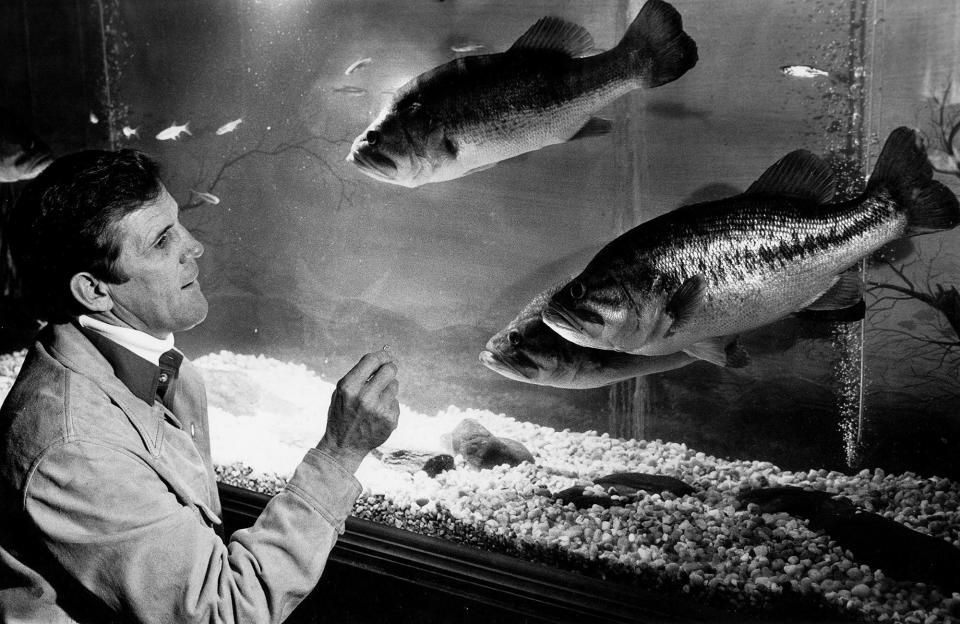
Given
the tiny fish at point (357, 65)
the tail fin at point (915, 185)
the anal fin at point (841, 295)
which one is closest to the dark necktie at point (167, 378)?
the anal fin at point (841, 295)

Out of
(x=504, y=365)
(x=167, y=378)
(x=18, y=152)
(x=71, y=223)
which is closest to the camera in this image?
(x=71, y=223)

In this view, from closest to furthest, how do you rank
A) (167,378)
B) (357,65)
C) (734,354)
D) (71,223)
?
(71,223)
(167,378)
(734,354)
(357,65)

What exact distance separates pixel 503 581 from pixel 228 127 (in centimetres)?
322

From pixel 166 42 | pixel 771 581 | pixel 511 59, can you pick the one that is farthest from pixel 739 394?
pixel 166 42

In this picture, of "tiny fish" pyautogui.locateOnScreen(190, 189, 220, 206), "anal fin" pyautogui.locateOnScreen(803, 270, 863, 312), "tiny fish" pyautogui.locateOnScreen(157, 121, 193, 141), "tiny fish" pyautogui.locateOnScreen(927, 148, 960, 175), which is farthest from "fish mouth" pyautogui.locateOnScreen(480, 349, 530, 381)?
"tiny fish" pyautogui.locateOnScreen(157, 121, 193, 141)

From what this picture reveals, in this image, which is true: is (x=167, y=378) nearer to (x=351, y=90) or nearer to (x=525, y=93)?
(x=525, y=93)

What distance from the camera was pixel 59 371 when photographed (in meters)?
1.76

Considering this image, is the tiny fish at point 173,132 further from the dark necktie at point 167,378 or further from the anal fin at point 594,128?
the dark necktie at point 167,378

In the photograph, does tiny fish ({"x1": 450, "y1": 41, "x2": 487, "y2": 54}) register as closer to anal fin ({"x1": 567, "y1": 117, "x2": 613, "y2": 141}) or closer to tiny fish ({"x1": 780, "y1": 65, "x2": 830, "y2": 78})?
anal fin ({"x1": 567, "y1": 117, "x2": 613, "y2": 141})

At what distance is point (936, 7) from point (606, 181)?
129cm

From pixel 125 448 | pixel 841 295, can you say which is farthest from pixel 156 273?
pixel 841 295

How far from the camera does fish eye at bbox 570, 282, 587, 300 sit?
94.3 inches

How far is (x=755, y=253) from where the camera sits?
2287mm

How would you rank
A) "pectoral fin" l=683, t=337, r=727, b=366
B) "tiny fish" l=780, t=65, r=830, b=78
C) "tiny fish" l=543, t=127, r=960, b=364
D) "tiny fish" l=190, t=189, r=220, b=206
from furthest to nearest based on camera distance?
"tiny fish" l=190, t=189, r=220, b=206
"tiny fish" l=780, t=65, r=830, b=78
"pectoral fin" l=683, t=337, r=727, b=366
"tiny fish" l=543, t=127, r=960, b=364
